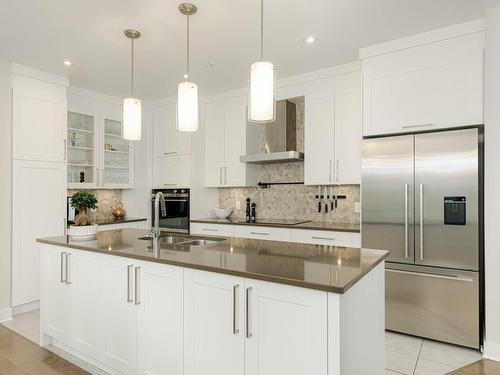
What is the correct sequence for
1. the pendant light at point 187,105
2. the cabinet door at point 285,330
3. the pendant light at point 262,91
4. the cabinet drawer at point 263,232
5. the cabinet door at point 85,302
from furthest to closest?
the cabinet drawer at point 263,232 < the cabinet door at point 85,302 < the pendant light at point 187,105 < the pendant light at point 262,91 < the cabinet door at point 285,330

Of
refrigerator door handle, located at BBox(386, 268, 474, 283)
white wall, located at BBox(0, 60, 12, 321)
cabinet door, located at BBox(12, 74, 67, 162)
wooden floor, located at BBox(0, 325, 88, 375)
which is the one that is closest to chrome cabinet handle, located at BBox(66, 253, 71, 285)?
wooden floor, located at BBox(0, 325, 88, 375)

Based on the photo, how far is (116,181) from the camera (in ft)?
16.7

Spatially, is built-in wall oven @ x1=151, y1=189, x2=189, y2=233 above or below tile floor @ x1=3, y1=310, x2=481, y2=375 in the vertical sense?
above

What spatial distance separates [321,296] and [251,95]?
3.80ft

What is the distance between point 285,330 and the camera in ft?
4.92

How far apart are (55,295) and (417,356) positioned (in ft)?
9.68

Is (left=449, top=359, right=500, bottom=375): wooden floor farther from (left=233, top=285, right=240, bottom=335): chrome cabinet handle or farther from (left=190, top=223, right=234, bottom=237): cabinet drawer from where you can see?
(left=190, top=223, right=234, bottom=237): cabinet drawer

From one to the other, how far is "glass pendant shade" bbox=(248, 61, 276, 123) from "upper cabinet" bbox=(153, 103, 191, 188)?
10.1 ft

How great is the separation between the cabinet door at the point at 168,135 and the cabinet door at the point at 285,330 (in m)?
3.57

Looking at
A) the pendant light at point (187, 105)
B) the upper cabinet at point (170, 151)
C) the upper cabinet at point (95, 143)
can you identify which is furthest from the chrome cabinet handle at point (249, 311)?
the upper cabinet at point (95, 143)

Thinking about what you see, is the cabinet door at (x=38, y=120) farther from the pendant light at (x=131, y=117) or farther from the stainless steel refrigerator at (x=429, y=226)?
the stainless steel refrigerator at (x=429, y=226)

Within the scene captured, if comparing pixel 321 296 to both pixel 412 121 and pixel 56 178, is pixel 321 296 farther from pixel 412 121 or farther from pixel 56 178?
pixel 56 178

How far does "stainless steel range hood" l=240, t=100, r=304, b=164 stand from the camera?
13.7 feet

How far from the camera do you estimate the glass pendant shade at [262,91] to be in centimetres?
186
